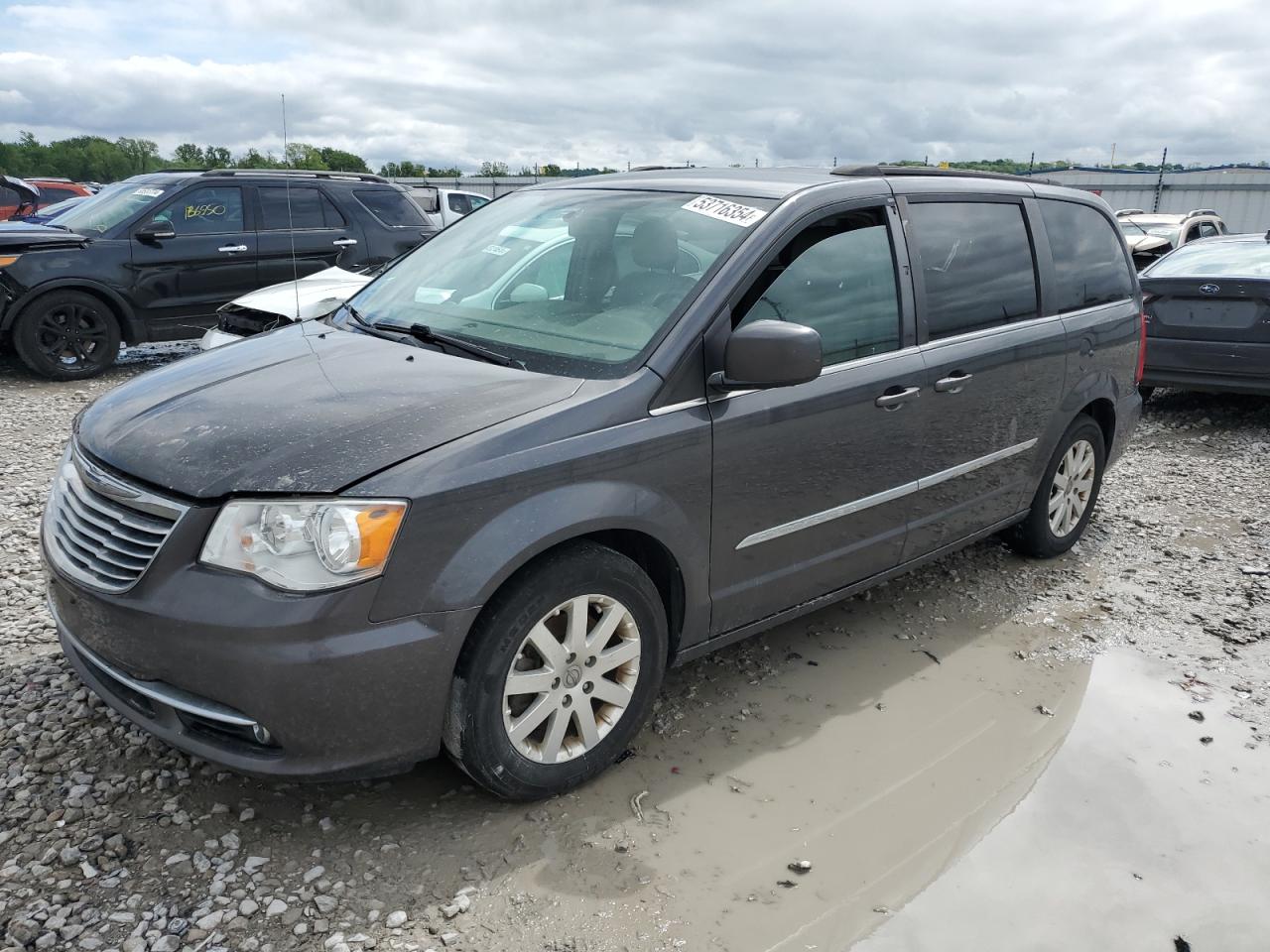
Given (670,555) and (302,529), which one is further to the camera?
(670,555)

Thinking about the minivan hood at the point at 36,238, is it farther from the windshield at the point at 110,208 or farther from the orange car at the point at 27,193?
the orange car at the point at 27,193

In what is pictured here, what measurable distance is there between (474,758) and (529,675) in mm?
266

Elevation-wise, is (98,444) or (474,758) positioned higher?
(98,444)

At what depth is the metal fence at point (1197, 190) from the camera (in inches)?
1094

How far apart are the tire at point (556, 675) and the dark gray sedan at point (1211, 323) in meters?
6.46

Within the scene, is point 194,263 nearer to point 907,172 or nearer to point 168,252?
point 168,252

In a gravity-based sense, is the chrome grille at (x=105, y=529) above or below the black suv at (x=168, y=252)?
below

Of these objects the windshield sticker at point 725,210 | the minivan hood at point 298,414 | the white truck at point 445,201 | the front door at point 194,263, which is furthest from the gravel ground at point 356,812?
the white truck at point 445,201

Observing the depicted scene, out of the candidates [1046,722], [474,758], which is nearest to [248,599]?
[474,758]

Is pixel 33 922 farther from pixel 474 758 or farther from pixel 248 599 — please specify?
pixel 474 758

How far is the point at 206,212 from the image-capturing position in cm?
939

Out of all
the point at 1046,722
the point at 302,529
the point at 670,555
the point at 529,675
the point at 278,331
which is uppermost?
the point at 278,331

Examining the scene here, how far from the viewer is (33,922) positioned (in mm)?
2443

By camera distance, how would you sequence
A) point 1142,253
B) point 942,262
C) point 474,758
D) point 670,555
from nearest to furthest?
point 474,758
point 670,555
point 942,262
point 1142,253
